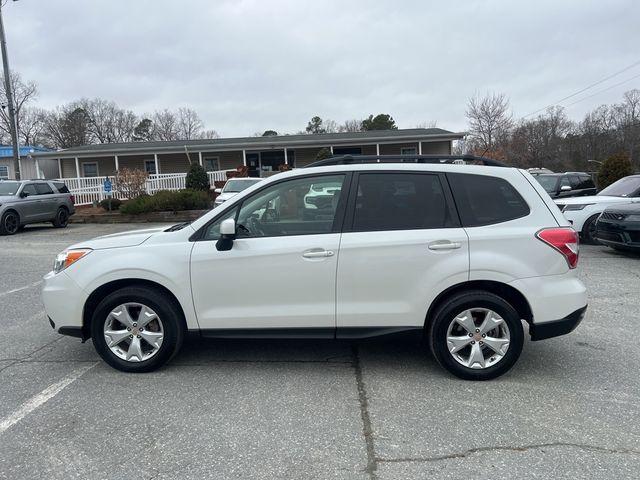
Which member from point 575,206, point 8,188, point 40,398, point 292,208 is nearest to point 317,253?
point 292,208

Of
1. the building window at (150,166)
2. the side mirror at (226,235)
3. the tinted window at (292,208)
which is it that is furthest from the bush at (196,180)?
the side mirror at (226,235)

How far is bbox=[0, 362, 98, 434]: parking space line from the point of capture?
343 centimetres

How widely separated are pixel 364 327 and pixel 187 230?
1.72 m

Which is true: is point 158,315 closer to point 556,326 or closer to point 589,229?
point 556,326

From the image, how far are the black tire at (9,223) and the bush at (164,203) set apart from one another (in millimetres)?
4028

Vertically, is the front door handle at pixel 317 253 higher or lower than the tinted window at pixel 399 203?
lower

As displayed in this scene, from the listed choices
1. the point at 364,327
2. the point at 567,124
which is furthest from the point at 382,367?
the point at 567,124

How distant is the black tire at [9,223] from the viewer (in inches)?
592

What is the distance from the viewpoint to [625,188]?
11414 mm

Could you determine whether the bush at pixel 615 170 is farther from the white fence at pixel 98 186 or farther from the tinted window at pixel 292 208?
the tinted window at pixel 292 208

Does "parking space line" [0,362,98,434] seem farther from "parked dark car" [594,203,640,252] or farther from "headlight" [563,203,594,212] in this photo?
"headlight" [563,203,594,212]

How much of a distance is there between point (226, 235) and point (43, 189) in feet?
52.3

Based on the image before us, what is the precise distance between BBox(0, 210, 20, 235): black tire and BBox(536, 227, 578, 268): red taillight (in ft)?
53.0

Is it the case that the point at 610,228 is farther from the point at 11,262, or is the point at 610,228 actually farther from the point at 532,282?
the point at 11,262
